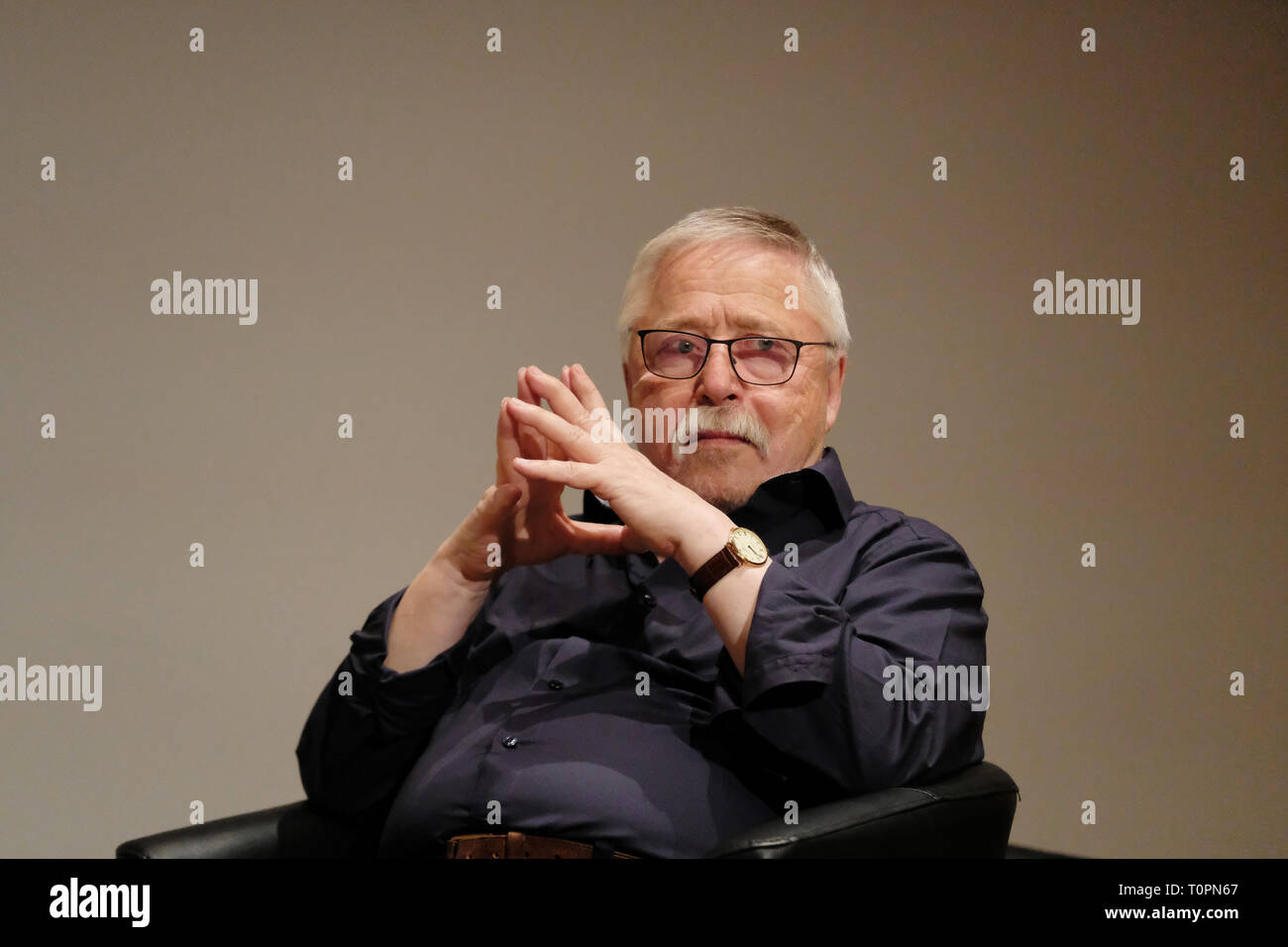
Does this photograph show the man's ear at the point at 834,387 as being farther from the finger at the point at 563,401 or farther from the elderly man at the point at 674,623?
the finger at the point at 563,401

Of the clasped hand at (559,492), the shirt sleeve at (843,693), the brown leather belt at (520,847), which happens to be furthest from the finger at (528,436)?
the brown leather belt at (520,847)

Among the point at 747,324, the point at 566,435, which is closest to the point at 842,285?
the point at 747,324

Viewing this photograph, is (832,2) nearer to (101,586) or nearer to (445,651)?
(445,651)

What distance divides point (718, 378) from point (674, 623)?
423 millimetres

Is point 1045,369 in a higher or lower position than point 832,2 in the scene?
lower

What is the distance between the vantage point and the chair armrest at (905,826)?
4.66 ft

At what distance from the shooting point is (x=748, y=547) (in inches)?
65.9

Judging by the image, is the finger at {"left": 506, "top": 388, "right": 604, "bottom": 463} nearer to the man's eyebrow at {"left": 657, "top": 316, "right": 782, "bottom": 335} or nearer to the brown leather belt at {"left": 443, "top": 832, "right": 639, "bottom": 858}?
the man's eyebrow at {"left": 657, "top": 316, "right": 782, "bottom": 335}

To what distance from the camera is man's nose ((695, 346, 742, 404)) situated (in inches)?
79.1

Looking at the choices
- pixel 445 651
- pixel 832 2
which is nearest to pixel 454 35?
pixel 832 2

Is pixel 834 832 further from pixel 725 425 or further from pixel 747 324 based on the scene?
pixel 747 324

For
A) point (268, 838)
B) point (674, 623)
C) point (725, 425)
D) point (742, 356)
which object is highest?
point (742, 356)

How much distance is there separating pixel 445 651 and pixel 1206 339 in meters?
1.98
